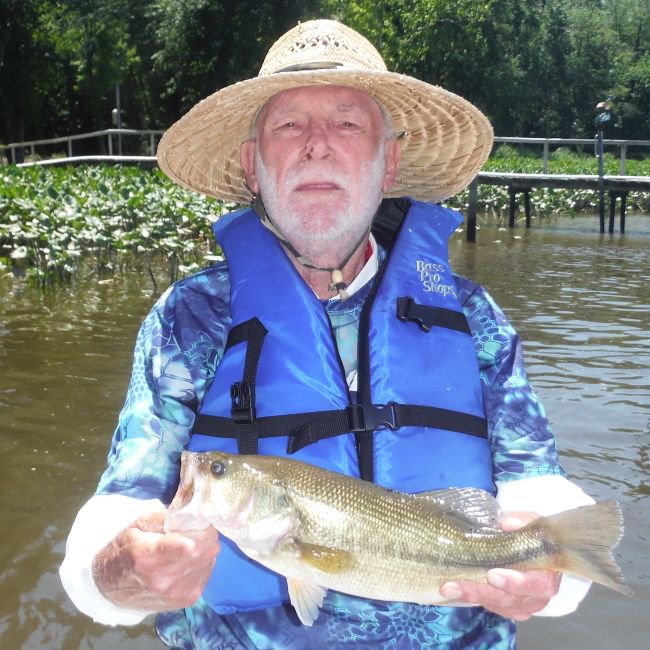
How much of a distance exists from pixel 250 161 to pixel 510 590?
6.23 feet

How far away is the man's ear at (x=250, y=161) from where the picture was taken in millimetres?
3314

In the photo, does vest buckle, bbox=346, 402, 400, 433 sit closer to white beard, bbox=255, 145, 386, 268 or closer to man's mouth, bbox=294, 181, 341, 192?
white beard, bbox=255, 145, 386, 268

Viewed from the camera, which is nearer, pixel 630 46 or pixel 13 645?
pixel 13 645

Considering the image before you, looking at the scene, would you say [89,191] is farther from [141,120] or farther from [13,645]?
[141,120]

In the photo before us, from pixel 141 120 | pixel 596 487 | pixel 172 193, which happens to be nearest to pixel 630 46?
pixel 141 120

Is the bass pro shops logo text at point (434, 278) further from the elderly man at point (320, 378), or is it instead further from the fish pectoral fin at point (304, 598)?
the fish pectoral fin at point (304, 598)

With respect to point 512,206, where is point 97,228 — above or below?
above

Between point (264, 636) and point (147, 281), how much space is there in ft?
32.0

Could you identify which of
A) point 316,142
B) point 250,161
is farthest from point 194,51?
point 316,142

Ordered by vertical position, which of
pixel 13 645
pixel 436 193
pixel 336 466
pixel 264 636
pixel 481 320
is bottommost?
pixel 13 645

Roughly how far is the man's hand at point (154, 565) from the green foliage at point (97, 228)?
Result: 29.4ft

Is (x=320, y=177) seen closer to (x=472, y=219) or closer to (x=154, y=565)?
(x=154, y=565)

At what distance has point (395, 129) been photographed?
3496 mm

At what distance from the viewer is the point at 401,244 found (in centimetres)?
316
